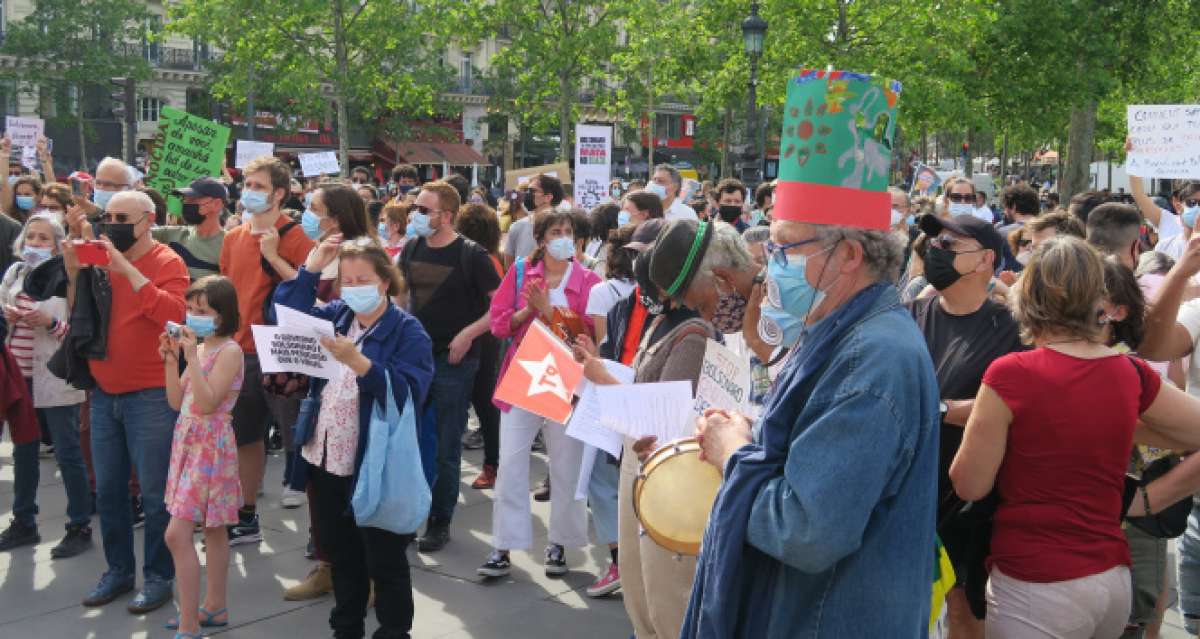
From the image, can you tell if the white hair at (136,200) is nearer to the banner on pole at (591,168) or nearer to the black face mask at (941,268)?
the black face mask at (941,268)

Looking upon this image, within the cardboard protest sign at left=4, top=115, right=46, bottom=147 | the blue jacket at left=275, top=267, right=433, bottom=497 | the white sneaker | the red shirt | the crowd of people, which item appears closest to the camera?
the crowd of people

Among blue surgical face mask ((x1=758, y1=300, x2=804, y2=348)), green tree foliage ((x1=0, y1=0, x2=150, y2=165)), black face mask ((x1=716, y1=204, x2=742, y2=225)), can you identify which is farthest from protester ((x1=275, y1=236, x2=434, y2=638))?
green tree foliage ((x1=0, y1=0, x2=150, y2=165))

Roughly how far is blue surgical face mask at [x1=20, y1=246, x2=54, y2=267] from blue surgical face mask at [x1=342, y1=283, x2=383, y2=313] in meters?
3.00

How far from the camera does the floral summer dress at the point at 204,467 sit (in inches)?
209

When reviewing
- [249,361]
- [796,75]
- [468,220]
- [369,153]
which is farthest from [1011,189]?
[369,153]

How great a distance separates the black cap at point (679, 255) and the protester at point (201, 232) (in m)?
3.71

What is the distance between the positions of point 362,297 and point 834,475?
300 cm

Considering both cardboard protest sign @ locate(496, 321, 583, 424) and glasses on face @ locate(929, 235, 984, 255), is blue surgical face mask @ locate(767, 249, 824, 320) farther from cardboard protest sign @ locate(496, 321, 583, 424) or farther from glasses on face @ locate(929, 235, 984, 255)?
cardboard protest sign @ locate(496, 321, 583, 424)

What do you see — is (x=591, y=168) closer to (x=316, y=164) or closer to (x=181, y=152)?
(x=181, y=152)

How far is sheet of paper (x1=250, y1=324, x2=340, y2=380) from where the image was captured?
4918 mm

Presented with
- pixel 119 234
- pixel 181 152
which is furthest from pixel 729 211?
pixel 119 234

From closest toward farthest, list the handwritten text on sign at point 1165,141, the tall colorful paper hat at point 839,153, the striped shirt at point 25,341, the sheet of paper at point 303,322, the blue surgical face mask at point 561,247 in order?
the tall colorful paper hat at point 839,153, the sheet of paper at point 303,322, the blue surgical face mask at point 561,247, the striped shirt at point 25,341, the handwritten text on sign at point 1165,141

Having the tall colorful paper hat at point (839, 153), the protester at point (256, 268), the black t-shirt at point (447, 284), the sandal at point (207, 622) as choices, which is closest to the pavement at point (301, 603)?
the sandal at point (207, 622)

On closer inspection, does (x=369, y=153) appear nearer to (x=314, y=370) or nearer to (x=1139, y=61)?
(x=1139, y=61)
